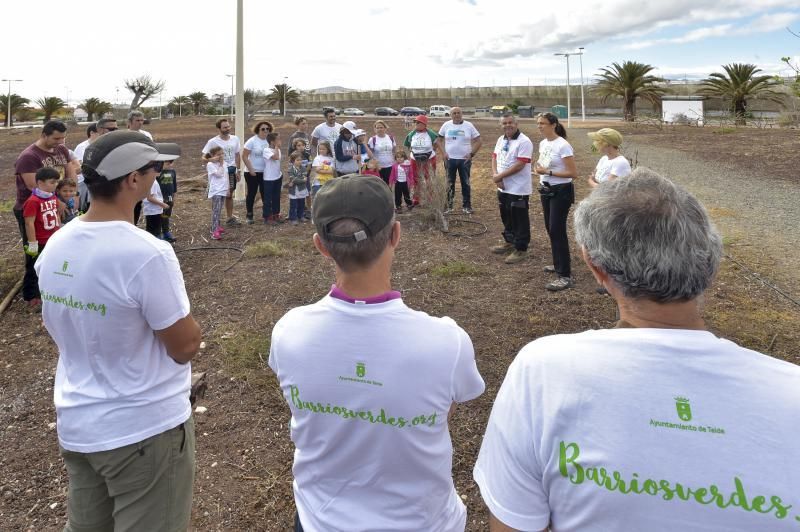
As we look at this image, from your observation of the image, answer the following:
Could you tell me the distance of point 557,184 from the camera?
5.61 meters

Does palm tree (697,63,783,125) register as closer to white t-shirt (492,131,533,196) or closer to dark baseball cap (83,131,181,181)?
white t-shirt (492,131,533,196)

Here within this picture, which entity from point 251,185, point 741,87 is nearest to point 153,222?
point 251,185

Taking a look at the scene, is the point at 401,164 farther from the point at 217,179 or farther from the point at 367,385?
the point at 367,385

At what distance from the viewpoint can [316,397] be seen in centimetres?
144

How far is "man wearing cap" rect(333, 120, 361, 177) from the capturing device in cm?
890

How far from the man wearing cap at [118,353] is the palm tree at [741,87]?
36.7m

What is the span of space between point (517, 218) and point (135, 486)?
5428 mm

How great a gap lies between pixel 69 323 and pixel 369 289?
105 centimetres

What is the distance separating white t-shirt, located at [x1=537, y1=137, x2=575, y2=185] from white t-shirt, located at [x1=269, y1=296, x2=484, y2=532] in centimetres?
447

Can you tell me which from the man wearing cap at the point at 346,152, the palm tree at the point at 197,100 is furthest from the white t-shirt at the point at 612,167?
the palm tree at the point at 197,100

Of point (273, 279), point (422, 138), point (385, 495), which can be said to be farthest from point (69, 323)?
point (422, 138)

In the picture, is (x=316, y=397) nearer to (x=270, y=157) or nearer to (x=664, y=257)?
(x=664, y=257)

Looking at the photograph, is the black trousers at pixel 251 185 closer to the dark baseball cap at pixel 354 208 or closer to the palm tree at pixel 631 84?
the dark baseball cap at pixel 354 208

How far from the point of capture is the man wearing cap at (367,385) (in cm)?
140
